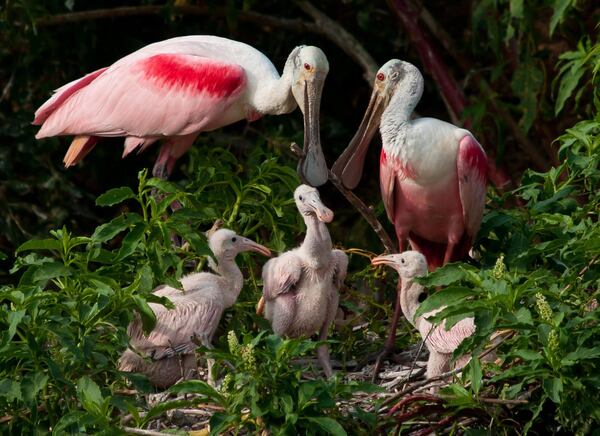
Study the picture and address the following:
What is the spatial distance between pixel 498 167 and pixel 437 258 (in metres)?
3.36

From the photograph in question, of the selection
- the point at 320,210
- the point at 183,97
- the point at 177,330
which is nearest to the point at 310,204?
the point at 320,210

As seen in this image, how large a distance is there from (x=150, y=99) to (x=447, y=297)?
3329 mm

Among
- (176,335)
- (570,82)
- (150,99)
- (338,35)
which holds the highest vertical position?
(150,99)

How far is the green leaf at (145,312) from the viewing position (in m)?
7.27

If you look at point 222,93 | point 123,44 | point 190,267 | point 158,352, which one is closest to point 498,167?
point 123,44

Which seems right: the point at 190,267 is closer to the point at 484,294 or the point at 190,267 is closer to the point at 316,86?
the point at 316,86

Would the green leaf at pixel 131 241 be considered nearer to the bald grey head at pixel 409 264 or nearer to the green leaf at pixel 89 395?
the green leaf at pixel 89 395

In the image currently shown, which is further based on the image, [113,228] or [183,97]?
Answer: [183,97]

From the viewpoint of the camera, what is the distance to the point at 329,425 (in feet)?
22.1

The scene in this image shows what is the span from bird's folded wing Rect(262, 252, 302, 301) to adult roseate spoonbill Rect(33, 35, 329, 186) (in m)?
1.59

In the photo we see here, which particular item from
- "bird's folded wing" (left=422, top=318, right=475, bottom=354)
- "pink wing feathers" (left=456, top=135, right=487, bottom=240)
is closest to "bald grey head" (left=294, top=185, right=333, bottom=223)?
"bird's folded wing" (left=422, top=318, right=475, bottom=354)

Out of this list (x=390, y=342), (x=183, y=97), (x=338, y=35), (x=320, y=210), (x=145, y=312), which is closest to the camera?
(x=145, y=312)

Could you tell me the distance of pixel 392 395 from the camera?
746 centimetres

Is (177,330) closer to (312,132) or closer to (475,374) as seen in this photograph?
(475,374)
